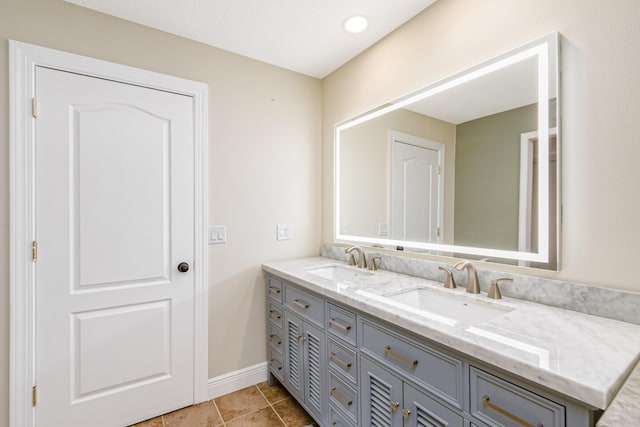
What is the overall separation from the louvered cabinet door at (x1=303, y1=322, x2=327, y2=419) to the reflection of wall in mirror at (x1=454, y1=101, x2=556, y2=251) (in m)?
0.89

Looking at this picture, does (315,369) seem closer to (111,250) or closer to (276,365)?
(276,365)

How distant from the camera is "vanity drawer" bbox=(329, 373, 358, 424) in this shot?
4.45 ft

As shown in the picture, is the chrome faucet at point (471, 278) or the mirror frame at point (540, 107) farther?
the chrome faucet at point (471, 278)

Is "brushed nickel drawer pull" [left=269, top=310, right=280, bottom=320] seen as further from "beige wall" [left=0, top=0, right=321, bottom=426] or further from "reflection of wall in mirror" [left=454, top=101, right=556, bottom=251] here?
"reflection of wall in mirror" [left=454, top=101, right=556, bottom=251]

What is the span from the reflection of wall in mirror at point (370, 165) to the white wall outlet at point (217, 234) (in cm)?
86

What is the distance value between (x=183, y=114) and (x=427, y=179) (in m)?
1.54

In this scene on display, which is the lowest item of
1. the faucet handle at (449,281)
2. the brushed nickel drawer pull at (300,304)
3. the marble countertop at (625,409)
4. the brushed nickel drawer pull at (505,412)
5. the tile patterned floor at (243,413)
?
the tile patterned floor at (243,413)

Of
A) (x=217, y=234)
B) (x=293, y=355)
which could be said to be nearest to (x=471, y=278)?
(x=293, y=355)

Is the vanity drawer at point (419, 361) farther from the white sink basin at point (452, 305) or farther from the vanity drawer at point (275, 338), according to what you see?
the vanity drawer at point (275, 338)

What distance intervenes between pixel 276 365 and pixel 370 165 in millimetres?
1530

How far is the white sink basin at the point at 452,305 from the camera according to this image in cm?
124

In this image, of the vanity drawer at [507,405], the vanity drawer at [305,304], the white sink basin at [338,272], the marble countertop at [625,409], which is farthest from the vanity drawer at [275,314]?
the marble countertop at [625,409]

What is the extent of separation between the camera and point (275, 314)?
6.84ft

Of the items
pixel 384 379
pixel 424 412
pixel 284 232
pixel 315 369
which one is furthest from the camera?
pixel 284 232
